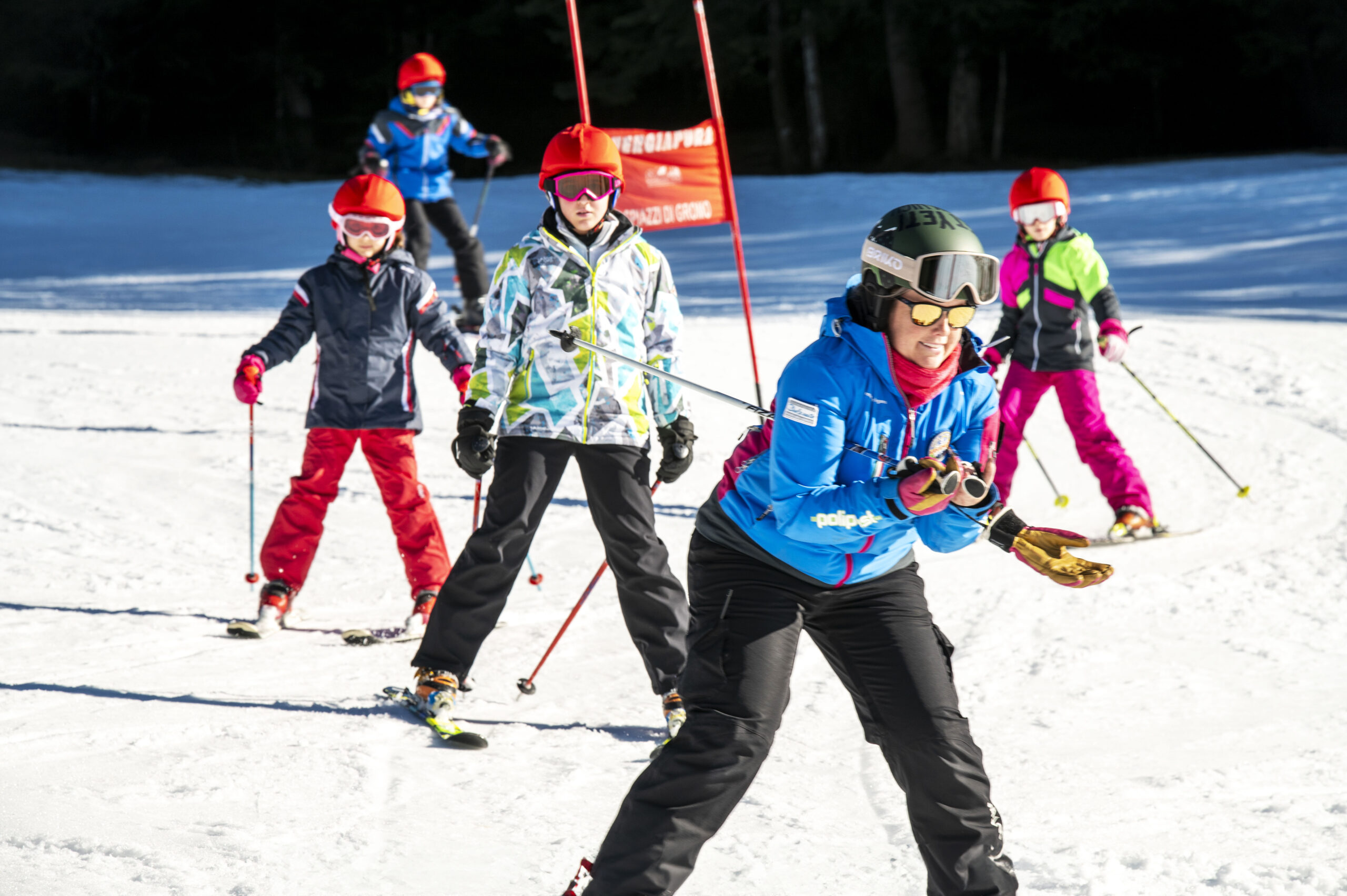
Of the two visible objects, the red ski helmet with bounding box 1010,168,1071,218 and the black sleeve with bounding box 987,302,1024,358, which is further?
the black sleeve with bounding box 987,302,1024,358

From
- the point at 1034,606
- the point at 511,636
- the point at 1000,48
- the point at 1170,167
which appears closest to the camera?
the point at 511,636

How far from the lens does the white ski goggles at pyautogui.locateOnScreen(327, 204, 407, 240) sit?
478 cm

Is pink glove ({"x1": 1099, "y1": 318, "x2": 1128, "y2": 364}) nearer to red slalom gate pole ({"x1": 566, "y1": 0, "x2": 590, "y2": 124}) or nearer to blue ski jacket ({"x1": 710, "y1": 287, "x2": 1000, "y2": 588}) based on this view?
red slalom gate pole ({"x1": 566, "y1": 0, "x2": 590, "y2": 124})

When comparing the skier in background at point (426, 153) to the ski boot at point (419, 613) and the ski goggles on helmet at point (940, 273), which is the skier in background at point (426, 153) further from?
the ski goggles on helmet at point (940, 273)

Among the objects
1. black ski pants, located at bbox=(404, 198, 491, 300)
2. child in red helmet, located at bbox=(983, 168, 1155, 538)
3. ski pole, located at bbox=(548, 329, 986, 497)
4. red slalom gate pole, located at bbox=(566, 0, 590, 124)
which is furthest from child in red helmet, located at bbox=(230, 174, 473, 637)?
black ski pants, located at bbox=(404, 198, 491, 300)

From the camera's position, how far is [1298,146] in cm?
2984

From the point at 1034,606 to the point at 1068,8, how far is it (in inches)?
928

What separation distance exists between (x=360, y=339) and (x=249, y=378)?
416 mm

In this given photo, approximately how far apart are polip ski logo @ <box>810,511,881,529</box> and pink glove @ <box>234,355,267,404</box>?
2.80 metres

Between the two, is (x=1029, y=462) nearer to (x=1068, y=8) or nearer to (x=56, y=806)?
(x=56, y=806)

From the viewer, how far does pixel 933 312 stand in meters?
2.64

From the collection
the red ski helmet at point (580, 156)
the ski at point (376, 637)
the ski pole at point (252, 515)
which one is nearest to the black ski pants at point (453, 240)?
the ski pole at point (252, 515)

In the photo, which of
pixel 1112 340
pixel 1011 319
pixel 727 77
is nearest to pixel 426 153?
pixel 1011 319

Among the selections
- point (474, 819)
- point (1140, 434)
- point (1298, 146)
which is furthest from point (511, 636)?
point (1298, 146)
